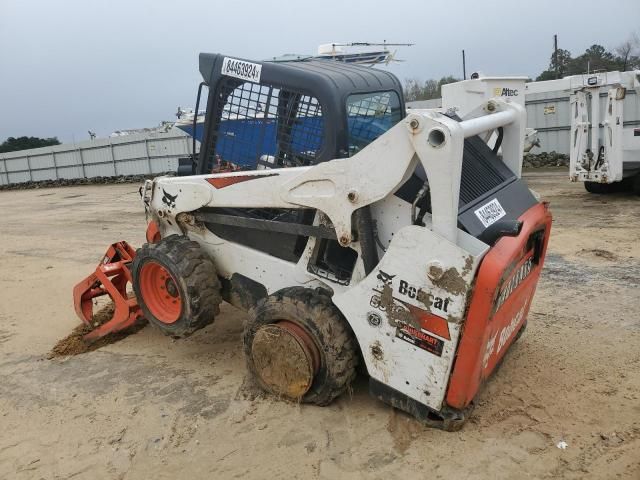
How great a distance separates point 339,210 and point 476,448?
136cm

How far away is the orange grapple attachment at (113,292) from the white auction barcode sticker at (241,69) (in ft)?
5.68

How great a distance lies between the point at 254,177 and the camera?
3412 mm

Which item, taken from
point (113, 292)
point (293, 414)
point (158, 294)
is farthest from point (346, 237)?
point (113, 292)

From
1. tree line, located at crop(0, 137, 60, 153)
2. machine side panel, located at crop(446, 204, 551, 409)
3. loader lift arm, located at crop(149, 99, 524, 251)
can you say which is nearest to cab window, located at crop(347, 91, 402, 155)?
loader lift arm, located at crop(149, 99, 524, 251)

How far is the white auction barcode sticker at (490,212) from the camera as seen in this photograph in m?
3.00

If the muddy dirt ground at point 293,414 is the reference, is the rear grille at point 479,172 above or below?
above

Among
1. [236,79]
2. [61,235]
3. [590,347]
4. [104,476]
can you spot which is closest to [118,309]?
[104,476]

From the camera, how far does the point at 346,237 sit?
9.96ft

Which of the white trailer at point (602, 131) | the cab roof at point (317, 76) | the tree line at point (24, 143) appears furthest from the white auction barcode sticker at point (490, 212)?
the tree line at point (24, 143)

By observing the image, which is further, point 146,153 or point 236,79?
point 146,153

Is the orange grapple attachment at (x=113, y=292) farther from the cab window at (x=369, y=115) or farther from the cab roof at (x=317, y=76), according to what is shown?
the cab window at (x=369, y=115)

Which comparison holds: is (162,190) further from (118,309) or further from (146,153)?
(146,153)

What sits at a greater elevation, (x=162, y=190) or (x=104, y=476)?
(x=162, y=190)

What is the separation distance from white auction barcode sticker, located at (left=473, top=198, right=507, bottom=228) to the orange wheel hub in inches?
81.0
